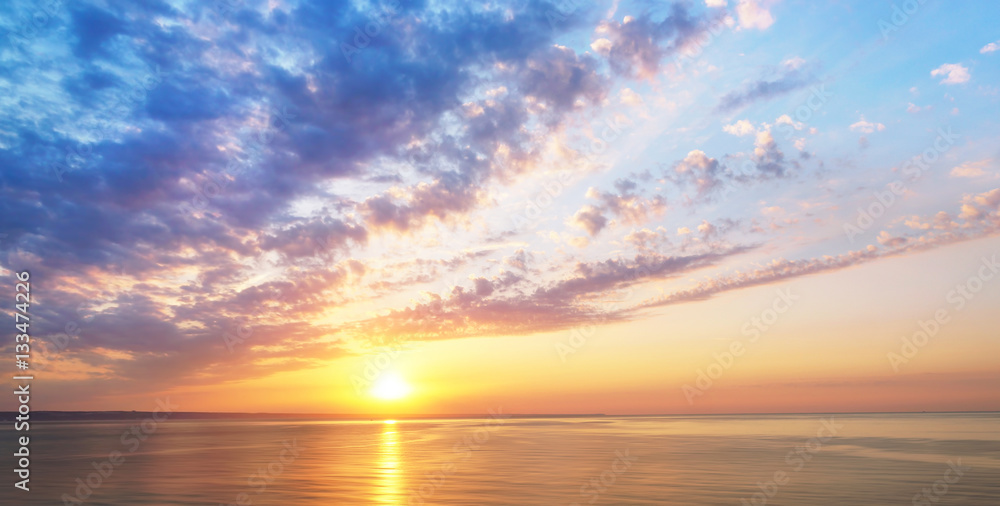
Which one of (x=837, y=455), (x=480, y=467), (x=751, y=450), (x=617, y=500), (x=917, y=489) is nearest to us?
(x=617, y=500)

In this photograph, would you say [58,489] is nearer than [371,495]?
No

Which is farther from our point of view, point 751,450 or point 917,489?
point 751,450

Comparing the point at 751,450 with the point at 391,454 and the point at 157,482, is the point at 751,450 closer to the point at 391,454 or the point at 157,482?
the point at 391,454

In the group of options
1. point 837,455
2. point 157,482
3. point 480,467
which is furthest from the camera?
point 837,455

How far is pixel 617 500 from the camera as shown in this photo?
21.5 meters

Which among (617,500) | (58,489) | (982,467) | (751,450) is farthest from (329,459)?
(982,467)

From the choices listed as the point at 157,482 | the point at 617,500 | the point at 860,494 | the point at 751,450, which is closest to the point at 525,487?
the point at 617,500

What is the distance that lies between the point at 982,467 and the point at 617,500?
23.2 meters

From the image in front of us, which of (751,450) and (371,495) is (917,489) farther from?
(371,495)

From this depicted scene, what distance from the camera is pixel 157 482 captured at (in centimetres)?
2794

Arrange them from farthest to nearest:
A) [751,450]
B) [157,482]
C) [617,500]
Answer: [751,450] < [157,482] < [617,500]

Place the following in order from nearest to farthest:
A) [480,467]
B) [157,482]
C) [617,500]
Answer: [617,500]
[157,482]
[480,467]

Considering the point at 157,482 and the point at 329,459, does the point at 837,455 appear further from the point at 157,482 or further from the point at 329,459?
the point at 157,482

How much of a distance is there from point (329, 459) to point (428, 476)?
13650 millimetres
